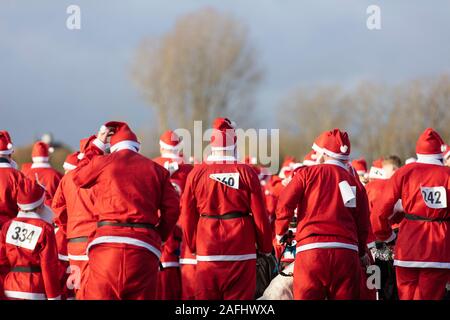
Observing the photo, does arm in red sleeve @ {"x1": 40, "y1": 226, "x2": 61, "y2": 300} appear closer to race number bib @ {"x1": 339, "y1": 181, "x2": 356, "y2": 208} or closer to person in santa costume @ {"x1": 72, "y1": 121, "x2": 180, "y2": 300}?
person in santa costume @ {"x1": 72, "y1": 121, "x2": 180, "y2": 300}

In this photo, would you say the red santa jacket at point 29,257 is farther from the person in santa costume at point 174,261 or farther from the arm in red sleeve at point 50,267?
the person in santa costume at point 174,261

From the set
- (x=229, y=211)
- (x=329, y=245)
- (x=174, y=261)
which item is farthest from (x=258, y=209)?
(x=174, y=261)

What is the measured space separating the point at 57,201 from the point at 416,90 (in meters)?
28.0

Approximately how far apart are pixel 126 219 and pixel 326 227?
2.21 meters

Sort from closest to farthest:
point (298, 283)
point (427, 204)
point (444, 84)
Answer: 1. point (298, 283)
2. point (427, 204)
3. point (444, 84)

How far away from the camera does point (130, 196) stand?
834 cm

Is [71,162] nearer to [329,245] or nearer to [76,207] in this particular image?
[76,207]

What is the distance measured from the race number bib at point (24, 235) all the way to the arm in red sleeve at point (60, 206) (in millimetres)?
1441

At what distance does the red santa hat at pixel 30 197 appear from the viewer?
31.7ft

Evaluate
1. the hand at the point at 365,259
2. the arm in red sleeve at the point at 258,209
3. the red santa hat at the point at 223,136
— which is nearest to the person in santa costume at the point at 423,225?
the hand at the point at 365,259

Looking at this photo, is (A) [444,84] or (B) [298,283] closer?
(B) [298,283]
